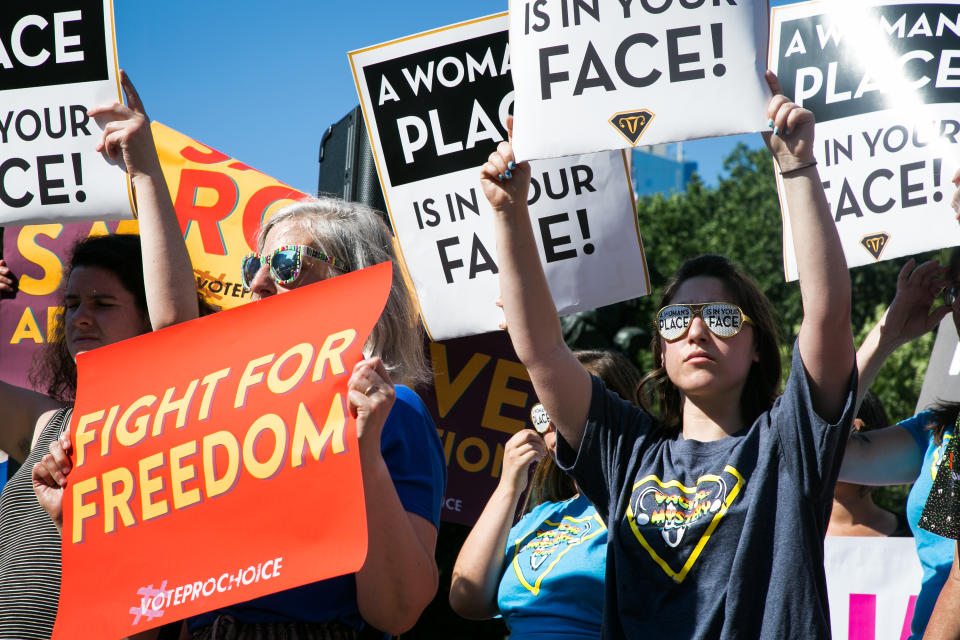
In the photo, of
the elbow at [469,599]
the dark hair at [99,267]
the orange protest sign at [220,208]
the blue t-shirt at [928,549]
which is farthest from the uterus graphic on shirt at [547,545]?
the orange protest sign at [220,208]

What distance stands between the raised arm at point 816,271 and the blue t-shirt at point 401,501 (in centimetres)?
82

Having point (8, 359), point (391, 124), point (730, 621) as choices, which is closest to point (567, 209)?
point (391, 124)

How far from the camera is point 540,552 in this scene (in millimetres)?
3020

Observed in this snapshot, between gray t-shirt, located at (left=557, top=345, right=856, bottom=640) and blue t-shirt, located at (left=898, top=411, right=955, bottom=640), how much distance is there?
0.82 metres

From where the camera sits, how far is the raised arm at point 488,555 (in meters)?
3.15

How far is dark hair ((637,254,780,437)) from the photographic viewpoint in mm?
2467

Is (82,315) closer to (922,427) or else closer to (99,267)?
(99,267)

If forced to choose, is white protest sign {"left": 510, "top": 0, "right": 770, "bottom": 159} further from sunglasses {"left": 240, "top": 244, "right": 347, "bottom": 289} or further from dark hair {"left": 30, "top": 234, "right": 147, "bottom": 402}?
dark hair {"left": 30, "top": 234, "right": 147, "bottom": 402}

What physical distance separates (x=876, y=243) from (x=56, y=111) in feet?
8.35

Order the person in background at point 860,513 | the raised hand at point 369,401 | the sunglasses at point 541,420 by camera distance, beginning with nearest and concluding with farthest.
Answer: the raised hand at point 369,401 → the sunglasses at point 541,420 → the person in background at point 860,513

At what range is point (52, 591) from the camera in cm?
242

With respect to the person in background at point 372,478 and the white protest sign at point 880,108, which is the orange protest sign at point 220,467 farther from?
the white protest sign at point 880,108

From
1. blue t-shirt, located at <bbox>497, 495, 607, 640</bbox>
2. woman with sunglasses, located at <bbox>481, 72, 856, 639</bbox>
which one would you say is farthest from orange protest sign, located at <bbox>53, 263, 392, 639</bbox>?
blue t-shirt, located at <bbox>497, 495, 607, 640</bbox>

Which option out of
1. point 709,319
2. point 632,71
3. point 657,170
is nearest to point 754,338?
point 709,319
